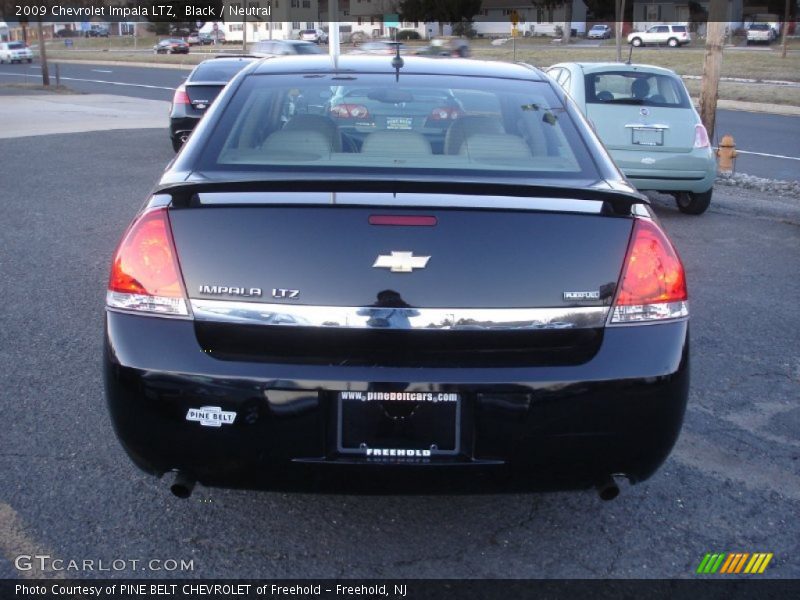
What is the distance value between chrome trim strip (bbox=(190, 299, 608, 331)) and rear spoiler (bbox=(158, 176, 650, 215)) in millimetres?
382

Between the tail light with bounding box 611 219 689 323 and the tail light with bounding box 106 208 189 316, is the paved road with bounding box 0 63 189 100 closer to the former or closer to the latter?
the tail light with bounding box 106 208 189 316

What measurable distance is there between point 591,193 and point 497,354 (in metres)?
0.64

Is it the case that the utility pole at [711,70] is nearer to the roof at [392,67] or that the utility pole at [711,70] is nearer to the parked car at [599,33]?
the roof at [392,67]

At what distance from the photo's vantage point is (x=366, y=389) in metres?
2.69

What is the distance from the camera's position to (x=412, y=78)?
3.90 metres

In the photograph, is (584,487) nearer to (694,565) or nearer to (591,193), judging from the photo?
(694,565)

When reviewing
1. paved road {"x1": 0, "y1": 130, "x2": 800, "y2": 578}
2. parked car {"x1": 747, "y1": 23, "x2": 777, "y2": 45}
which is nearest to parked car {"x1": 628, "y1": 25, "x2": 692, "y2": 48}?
parked car {"x1": 747, "y1": 23, "x2": 777, "y2": 45}

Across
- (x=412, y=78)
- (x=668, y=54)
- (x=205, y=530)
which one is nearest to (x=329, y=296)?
(x=205, y=530)

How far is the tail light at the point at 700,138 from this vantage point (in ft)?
31.3

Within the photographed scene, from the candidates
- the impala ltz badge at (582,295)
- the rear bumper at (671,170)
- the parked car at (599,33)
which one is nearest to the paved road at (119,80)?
the rear bumper at (671,170)

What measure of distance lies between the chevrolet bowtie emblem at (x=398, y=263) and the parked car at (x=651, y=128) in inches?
269

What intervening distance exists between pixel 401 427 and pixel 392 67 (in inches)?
75.3

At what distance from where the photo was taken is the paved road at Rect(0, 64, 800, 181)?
14484mm
